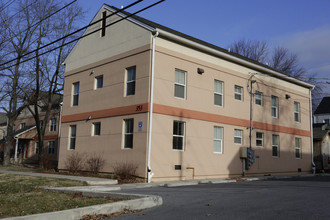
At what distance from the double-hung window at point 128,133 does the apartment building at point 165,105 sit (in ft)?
0.18

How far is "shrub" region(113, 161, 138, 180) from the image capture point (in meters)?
17.9

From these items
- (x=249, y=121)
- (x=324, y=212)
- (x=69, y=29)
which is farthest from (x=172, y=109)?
(x=69, y=29)

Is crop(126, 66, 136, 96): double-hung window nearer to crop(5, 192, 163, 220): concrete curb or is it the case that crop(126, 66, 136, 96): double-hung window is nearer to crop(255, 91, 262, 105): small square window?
crop(5, 192, 163, 220): concrete curb

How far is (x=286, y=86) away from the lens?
90.3ft

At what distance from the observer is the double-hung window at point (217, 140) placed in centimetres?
2114

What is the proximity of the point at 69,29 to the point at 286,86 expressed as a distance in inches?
807

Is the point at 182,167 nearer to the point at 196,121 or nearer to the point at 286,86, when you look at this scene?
the point at 196,121

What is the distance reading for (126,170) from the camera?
18.1 m

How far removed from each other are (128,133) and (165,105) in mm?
2540

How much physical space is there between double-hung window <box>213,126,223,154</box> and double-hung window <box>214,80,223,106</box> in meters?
1.58

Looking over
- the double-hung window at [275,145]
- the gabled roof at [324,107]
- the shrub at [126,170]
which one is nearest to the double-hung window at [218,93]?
the double-hung window at [275,145]

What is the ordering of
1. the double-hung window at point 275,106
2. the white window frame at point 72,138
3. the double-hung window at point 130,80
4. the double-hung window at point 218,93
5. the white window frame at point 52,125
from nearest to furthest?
1. the double-hung window at point 130,80
2. the double-hung window at point 218,93
3. the white window frame at point 72,138
4. the double-hung window at point 275,106
5. the white window frame at point 52,125

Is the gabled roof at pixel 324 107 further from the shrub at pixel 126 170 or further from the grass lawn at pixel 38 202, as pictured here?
the grass lawn at pixel 38 202

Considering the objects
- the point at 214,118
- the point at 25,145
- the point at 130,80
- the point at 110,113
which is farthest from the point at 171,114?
the point at 25,145
